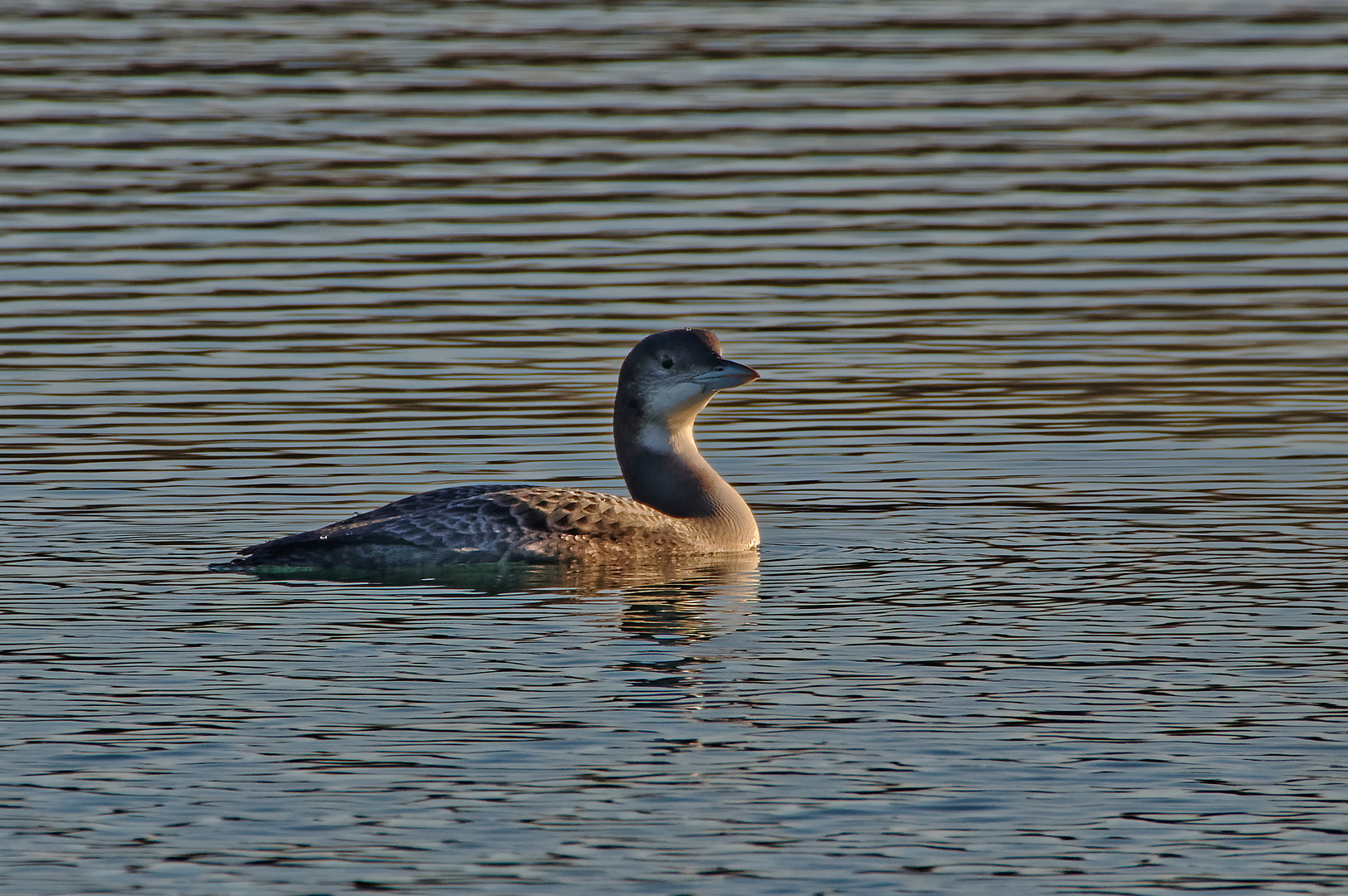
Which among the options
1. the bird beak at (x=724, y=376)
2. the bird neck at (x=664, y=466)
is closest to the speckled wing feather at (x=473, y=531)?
the bird neck at (x=664, y=466)

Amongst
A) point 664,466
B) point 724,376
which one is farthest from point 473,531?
point 724,376

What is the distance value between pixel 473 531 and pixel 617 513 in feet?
2.73

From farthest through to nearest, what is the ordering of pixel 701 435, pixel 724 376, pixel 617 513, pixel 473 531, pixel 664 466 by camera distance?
pixel 701 435, pixel 664 466, pixel 724 376, pixel 617 513, pixel 473 531

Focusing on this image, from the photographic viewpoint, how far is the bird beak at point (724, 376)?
12797 mm

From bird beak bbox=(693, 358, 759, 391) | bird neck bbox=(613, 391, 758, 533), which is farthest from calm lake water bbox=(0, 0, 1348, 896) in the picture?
bird beak bbox=(693, 358, 759, 391)

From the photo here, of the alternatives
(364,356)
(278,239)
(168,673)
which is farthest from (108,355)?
(168,673)

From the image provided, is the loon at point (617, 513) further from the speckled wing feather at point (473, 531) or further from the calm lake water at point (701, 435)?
the calm lake water at point (701, 435)

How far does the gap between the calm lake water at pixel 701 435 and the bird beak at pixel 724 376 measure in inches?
34.9

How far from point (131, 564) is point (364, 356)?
21.0 feet

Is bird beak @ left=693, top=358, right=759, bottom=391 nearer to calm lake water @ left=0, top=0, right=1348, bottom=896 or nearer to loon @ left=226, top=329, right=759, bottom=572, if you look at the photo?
loon @ left=226, top=329, right=759, bottom=572

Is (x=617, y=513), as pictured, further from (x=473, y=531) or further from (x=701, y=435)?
(x=701, y=435)

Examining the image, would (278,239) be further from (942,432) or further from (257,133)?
(942,432)

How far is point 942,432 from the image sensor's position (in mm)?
15555

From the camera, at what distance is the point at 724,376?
42.3 feet
